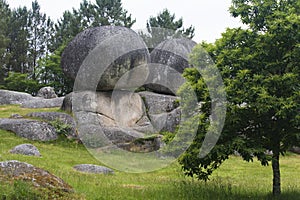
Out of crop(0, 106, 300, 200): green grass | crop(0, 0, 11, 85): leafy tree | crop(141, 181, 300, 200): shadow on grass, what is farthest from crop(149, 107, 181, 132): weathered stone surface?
crop(0, 0, 11, 85): leafy tree

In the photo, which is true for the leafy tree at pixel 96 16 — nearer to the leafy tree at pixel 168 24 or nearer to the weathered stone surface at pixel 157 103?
the leafy tree at pixel 168 24

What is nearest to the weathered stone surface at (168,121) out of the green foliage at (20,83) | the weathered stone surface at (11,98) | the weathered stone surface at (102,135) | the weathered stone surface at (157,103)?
the weathered stone surface at (102,135)

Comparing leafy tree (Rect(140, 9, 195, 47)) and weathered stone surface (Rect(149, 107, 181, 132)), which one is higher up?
leafy tree (Rect(140, 9, 195, 47))

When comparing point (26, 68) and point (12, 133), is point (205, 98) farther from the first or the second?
point (26, 68)

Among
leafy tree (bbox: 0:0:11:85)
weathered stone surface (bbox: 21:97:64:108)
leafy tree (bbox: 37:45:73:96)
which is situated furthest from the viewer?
leafy tree (bbox: 0:0:11:85)

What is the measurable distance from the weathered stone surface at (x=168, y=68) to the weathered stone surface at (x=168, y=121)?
6.10 meters

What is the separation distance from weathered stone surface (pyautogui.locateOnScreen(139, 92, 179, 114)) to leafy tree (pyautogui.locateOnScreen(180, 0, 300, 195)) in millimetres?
17446

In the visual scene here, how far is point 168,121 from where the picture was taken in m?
23.8

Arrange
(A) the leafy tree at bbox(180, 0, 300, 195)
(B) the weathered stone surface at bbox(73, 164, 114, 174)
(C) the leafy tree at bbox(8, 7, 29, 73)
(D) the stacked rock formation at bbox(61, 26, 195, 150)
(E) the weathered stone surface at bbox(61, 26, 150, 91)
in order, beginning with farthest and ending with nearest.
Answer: (C) the leafy tree at bbox(8, 7, 29, 73) → (E) the weathered stone surface at bbox(61, 26, 150, 91) → (D) the stacked rock formation at bbox(61, 26, 195, 150) → (B) the weathered stone surface at bbox(73, 164, 114, 174) → (A) the leafy tree at bbox(180, 0, 300, 195)

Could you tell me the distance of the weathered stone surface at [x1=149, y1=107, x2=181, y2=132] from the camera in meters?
23.5

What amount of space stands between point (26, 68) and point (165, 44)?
95.1 ft

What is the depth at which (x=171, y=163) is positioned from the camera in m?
18.9

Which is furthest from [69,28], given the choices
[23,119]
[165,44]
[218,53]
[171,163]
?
[218,53]

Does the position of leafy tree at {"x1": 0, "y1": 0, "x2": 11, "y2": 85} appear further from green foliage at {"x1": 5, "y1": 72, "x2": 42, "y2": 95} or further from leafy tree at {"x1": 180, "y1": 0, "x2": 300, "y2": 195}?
leafy tree at {"x1": 180, "y1": 0, "x2": 300, "y2": 195}
